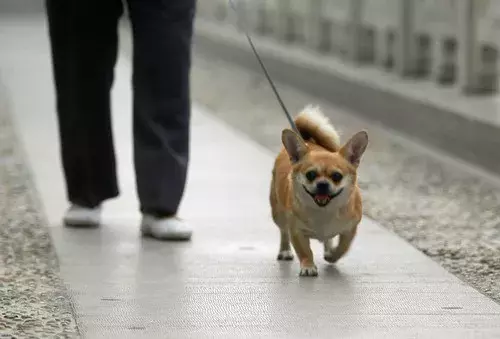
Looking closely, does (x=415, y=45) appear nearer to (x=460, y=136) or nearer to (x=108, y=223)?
(x=460, y=136)

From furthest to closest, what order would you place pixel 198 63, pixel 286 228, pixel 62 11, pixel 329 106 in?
pixel 198 63
pixel 329 106
pixel 62 11
pixel 286 228

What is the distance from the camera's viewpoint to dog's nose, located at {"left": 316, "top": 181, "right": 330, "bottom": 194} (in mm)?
4918

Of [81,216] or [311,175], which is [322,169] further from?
[81,216]

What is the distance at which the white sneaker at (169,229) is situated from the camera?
5.78 meters

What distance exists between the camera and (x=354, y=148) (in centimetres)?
501

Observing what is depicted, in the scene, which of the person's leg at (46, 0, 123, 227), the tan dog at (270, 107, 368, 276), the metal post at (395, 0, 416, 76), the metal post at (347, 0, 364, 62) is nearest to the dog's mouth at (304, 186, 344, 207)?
the tan dog at (270, 107, 368, 276)

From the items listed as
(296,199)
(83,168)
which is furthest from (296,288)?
(83,168)

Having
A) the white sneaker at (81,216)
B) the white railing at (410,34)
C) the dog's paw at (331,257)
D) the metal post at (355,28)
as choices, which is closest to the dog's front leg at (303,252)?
the dog's paw at (331,257)

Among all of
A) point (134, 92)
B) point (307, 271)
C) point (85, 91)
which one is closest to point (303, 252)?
point (307, 271)

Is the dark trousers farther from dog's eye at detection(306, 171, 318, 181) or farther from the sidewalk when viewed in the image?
dog's eye at detection(306, 171, 318, 181)

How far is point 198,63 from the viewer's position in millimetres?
15773

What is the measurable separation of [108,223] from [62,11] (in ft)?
2.80

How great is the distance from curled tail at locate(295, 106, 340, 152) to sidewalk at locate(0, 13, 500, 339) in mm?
418

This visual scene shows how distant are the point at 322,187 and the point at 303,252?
11.1 inches
